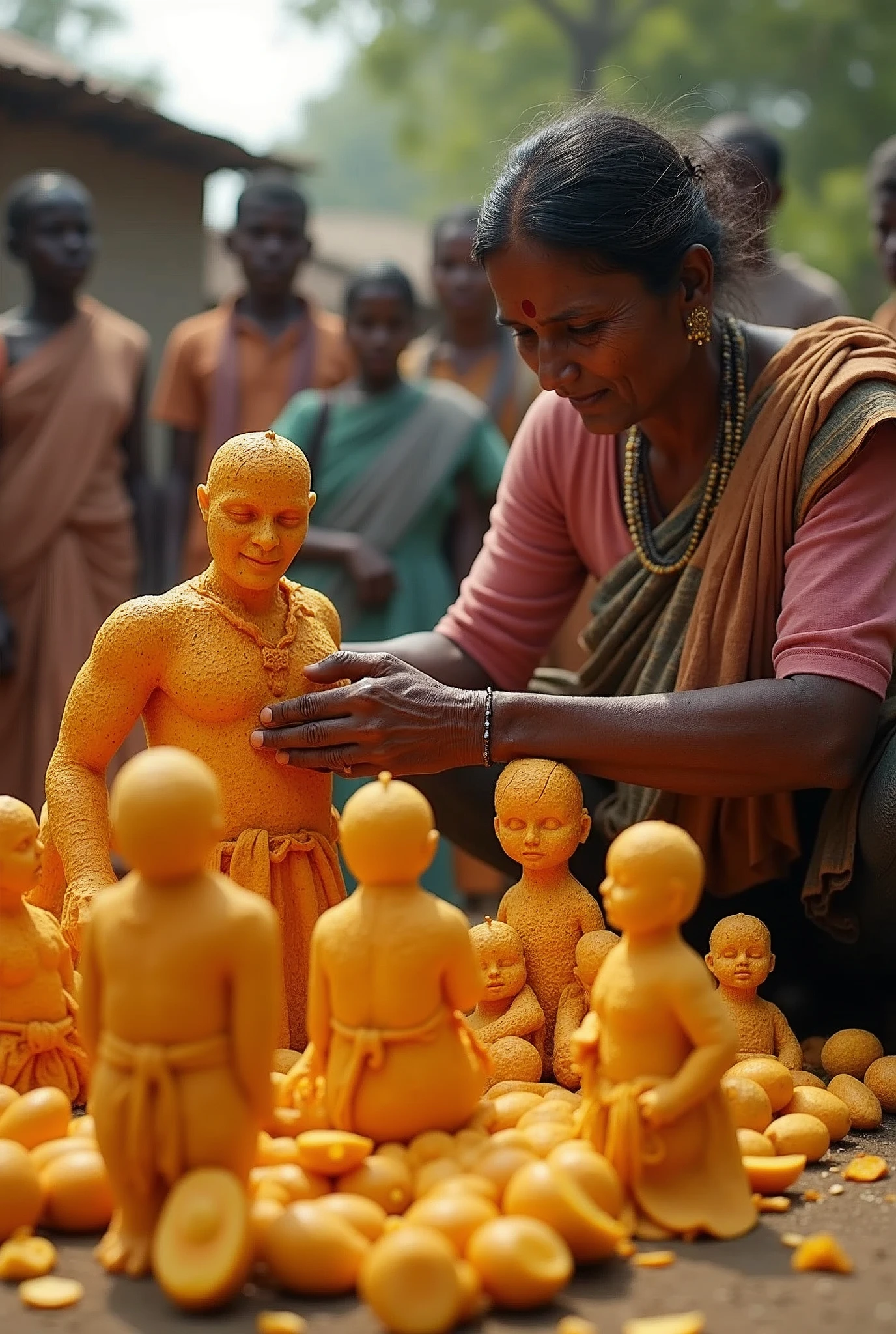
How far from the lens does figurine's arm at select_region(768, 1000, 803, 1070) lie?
9.85ft

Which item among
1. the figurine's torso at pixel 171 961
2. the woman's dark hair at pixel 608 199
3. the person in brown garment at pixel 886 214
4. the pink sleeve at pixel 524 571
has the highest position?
the person in brown garment at pixel 886 214

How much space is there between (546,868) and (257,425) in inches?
153

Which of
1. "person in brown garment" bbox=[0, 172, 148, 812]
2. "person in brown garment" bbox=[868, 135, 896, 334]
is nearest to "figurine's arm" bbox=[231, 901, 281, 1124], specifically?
"person in brown garment" bbox=[0, 172, 148, 812]

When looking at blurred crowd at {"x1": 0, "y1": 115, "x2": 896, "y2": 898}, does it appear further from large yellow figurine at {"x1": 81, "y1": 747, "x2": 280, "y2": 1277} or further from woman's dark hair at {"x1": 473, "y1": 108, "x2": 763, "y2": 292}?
large yellow figurine at {"x1": 81, "y1": 747, "x2": 280, "y2": 1277}

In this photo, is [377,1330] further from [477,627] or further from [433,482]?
[433,482]

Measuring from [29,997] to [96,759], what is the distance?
1.47 ft

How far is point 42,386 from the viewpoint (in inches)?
247

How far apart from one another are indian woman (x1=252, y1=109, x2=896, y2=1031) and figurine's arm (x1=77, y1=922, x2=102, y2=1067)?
0.79 meters

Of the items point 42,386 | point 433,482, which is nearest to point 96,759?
point 433,482

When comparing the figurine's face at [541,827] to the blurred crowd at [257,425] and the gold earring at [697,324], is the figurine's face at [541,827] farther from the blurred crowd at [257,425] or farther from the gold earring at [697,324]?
the blurred crowd at [257,425]

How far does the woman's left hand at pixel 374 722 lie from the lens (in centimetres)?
286

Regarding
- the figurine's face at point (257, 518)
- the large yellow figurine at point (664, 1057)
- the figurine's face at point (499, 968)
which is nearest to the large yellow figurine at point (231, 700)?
the figurine's face at point (257, 518)

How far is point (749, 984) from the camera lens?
116 inches

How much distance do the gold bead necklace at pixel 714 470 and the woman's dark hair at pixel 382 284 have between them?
282 centimetres
